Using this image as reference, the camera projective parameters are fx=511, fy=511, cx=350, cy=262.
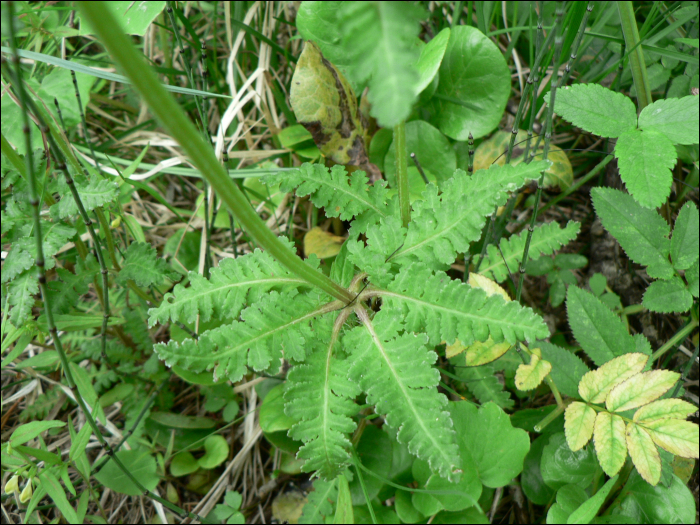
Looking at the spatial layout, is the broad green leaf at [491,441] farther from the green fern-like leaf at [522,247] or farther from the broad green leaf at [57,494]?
the broad green leaf at [57,494]

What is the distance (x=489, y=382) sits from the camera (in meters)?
1.78

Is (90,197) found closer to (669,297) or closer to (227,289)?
(227,289)

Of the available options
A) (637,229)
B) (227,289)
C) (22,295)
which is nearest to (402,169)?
(227,289)

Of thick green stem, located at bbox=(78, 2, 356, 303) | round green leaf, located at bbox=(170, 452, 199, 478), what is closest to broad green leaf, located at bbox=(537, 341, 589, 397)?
thick green stem, located at bbox=(78, 2, 356, 303)

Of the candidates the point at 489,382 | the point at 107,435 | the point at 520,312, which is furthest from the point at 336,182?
the point at 107,435

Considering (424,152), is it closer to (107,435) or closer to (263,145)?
(263,145)

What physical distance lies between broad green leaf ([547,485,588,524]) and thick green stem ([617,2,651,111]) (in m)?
1.20

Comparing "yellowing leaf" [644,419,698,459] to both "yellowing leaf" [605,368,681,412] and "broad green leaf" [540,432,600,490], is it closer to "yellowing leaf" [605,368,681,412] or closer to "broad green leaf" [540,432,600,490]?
"yellowing leaf" [605,368,681,412]

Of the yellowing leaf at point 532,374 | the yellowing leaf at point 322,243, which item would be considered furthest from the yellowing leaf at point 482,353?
the yellowing leaf at point 322,243

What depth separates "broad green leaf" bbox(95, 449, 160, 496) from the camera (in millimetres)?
1911

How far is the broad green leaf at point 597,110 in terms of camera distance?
1471mm

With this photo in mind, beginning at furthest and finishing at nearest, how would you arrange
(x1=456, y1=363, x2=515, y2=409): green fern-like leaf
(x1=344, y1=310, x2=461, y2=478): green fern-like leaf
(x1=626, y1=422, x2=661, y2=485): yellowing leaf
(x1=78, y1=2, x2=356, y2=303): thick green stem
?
1. (x1=456, y1=363, x2=515, y2=409): green fern-like leaf
2. (x1=626, y1=422, x2=661, y2=485): yellowing leaf
3. (x1=344, y1=310, x2=461, y2=478): green fern-like leaf
4. (x1=78, y1=2, x2=356, y2=303): thick green stem

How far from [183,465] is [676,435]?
5.68 ft

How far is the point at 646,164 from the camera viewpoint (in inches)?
54.5
